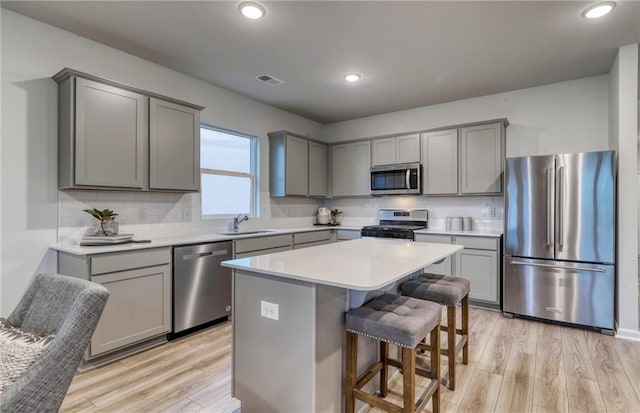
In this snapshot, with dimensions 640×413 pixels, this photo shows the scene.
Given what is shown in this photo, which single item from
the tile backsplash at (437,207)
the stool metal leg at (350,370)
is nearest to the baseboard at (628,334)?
the tile backsplash at (437,207)

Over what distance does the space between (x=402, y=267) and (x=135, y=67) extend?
10.5 feet

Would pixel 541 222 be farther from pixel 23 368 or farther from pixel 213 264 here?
pixel 23 368

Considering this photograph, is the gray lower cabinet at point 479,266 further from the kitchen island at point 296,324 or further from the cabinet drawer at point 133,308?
the cabinet drawer at point 133,308

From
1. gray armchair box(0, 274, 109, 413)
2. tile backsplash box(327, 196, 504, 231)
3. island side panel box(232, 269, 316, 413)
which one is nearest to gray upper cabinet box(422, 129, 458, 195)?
tile backsplash box(327, 196, 504, 231)

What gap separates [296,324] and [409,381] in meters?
0.61

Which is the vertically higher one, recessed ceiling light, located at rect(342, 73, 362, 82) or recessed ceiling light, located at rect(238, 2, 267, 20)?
recessed ceiling light, located at rect(342, 73, 362, 82)

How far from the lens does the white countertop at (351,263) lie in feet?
4.94

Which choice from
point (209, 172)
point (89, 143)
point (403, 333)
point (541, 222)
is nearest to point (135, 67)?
point (89, 143)

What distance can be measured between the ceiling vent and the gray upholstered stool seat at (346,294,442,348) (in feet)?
9.32

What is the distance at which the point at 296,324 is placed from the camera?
1658mm

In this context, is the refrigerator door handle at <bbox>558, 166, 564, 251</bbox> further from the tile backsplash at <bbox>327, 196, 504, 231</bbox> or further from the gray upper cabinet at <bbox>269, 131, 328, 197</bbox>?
the gray upper cabinet at <bbox>269, 131, 328, 197</bbox>

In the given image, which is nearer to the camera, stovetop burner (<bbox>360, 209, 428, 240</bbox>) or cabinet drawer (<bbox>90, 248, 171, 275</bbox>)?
cabinet drawer (<bbox>90, 248, 171, 275</bbox>)

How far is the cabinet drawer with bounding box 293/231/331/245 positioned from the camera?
431 cm

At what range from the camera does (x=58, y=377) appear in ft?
3.35
